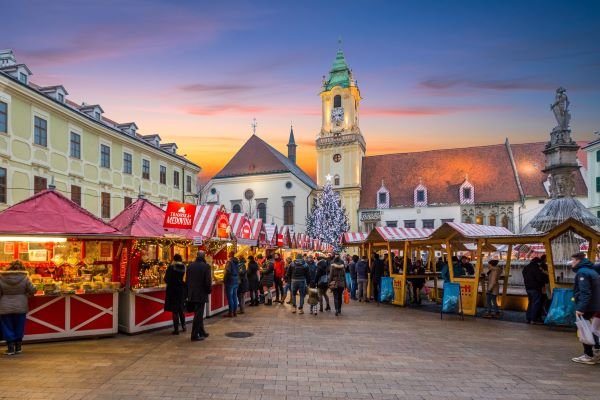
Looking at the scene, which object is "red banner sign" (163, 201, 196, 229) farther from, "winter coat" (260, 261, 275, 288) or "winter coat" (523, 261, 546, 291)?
"winter coat" (523, 261, 546, 291)

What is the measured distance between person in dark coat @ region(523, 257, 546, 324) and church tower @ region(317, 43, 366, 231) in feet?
149

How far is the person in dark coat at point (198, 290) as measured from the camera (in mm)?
9531

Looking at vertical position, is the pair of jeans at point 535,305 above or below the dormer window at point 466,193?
below

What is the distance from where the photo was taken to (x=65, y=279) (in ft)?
35.6

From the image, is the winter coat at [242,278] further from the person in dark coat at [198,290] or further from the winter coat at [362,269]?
the winter coat at [362,269]

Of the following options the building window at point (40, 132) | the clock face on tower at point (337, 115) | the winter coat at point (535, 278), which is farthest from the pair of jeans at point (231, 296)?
the clock face on tower at point (337, 115)

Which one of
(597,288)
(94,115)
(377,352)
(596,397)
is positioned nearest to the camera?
(596,397)

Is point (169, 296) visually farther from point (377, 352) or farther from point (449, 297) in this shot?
point (449, 297)

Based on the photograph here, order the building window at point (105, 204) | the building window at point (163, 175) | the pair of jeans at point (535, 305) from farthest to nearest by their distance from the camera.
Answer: the building window at point (163, 175)
the building window at point (105, 204)
the pair of jeans at point (535, 305)

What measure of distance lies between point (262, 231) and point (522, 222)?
39633mm

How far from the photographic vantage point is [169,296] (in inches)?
400

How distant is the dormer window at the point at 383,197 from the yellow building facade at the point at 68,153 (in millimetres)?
30191

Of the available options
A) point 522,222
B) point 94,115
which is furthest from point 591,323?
point 522,222

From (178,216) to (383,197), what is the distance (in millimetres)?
48016
